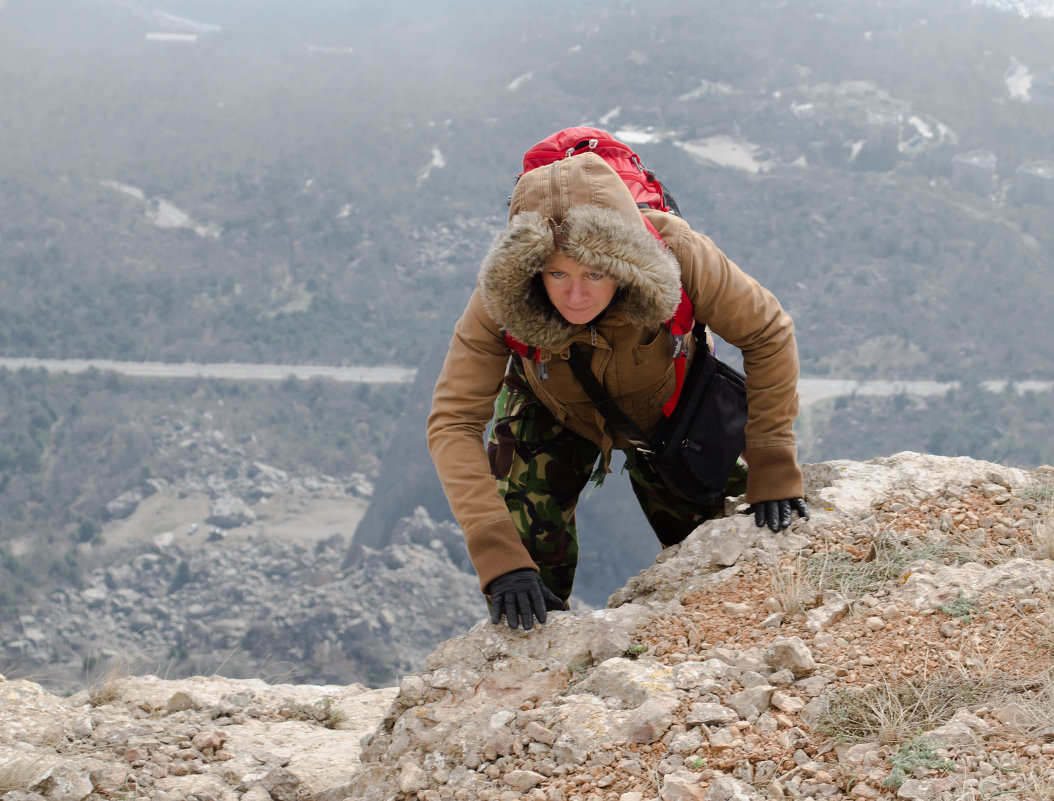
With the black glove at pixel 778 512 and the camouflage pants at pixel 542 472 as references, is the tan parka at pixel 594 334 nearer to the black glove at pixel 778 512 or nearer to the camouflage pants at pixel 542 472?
the black glove at pixel 778 512

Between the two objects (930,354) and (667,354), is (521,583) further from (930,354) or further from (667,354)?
(930,354)

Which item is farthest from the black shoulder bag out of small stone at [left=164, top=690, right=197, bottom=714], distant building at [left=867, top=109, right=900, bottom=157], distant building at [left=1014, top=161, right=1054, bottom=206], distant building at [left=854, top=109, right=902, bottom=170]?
distant building at [left=1014, top=161, right=1054, bottom=206]

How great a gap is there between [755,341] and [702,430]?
452 millimetres

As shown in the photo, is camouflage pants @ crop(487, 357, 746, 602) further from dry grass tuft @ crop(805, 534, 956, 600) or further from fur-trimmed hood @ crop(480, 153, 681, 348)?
dry grass tuft @ crop(805, 534, 956, 600)

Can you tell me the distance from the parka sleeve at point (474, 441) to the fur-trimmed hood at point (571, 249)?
0.24 meters

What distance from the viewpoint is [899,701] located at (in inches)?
90.8

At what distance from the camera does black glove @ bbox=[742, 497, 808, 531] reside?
330cm

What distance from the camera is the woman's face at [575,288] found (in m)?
2.88

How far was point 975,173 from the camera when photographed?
86938 mm

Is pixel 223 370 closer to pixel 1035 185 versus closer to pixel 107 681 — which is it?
pixel 107 681

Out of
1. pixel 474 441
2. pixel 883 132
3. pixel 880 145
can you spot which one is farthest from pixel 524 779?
pixel 883 132

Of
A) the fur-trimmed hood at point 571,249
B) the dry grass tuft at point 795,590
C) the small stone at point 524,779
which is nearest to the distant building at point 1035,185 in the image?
the dry grass tuft at point 795,590

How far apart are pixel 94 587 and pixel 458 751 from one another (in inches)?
2364

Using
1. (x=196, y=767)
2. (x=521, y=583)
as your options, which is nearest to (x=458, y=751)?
(x=521, y=583)
